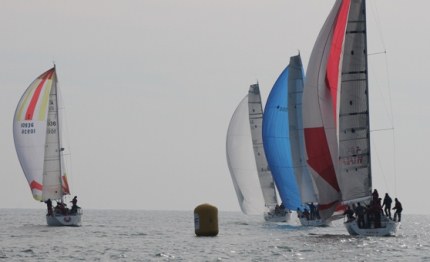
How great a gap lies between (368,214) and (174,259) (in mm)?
11649

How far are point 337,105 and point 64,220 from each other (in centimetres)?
2176

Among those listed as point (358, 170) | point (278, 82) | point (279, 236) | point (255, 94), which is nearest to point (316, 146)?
point (358, 170)

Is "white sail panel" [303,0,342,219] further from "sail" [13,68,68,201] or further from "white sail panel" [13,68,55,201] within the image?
"white sail panel" [13,68,55,201]

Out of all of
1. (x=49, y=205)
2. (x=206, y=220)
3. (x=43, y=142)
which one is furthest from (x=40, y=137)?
(x=206, y=220)

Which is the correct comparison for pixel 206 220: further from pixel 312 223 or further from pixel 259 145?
pixel 259 145

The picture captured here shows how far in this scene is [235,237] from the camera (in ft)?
176

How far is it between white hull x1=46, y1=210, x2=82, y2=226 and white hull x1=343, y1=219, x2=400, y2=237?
2156 centimetres

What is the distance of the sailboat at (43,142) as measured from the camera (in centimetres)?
6612

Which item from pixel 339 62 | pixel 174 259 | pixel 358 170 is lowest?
pixel 174 259

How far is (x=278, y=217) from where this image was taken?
75.6 meters

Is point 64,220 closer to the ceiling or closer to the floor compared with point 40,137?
closer to the floor

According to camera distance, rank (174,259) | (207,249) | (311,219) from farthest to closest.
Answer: (311,219) < (207,249) < (174,259)

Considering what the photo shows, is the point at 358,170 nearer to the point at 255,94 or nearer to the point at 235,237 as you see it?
the point at 235,237

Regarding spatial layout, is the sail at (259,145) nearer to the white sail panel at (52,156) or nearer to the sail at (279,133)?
the sail at (279,133)
